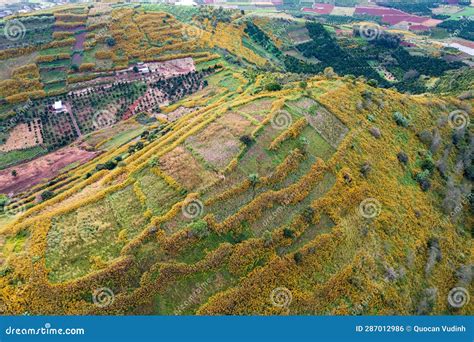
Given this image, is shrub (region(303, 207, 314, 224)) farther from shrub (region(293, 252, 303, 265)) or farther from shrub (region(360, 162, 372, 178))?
shrub (region(360, 162, 372, 178))

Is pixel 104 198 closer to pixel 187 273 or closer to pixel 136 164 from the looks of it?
pixel 136 164

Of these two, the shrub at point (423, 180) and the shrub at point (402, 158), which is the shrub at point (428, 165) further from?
the shrub at point (402, 158)

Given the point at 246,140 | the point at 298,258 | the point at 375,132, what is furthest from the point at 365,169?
the point at 298,258

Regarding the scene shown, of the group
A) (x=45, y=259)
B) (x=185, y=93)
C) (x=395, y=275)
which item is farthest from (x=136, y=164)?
(x=185, y=93)

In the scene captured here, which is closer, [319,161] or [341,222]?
[341,222]

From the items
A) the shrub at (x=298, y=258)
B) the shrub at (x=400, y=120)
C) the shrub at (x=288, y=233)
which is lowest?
the shrub at (x=298, y=258)

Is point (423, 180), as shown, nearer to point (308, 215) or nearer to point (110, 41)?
point (308, 215)

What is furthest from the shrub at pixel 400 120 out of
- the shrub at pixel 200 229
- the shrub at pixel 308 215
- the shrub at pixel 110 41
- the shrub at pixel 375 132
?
the shrub at pixel 110 41
